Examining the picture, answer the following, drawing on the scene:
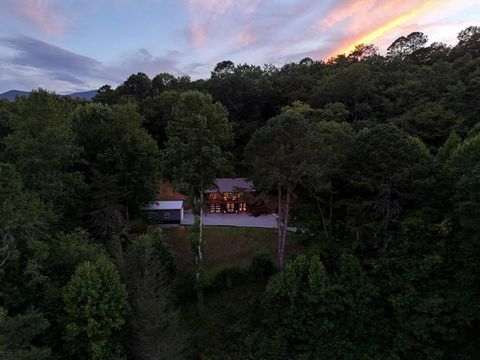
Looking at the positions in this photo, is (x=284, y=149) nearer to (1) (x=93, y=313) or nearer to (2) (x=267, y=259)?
(2) (x=267, y=259)

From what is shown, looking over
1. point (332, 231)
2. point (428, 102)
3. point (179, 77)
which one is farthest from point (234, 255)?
point (179, 77)

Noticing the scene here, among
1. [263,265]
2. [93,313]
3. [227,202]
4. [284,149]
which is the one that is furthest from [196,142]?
[227,202]

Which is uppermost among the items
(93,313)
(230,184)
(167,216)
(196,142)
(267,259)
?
(196,142)

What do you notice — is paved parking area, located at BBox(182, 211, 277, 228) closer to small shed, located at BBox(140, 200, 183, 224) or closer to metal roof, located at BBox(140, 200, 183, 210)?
small shed, located at BBox(140, 200, 183, 224)

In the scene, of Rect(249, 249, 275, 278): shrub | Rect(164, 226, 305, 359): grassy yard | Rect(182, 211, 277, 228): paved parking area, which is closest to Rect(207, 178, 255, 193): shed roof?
Rect(182, 211, 277, 228): paved parking area

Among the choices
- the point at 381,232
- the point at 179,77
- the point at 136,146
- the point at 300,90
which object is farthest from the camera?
the point at 179,77

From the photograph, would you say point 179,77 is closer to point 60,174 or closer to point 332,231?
point 60,174
